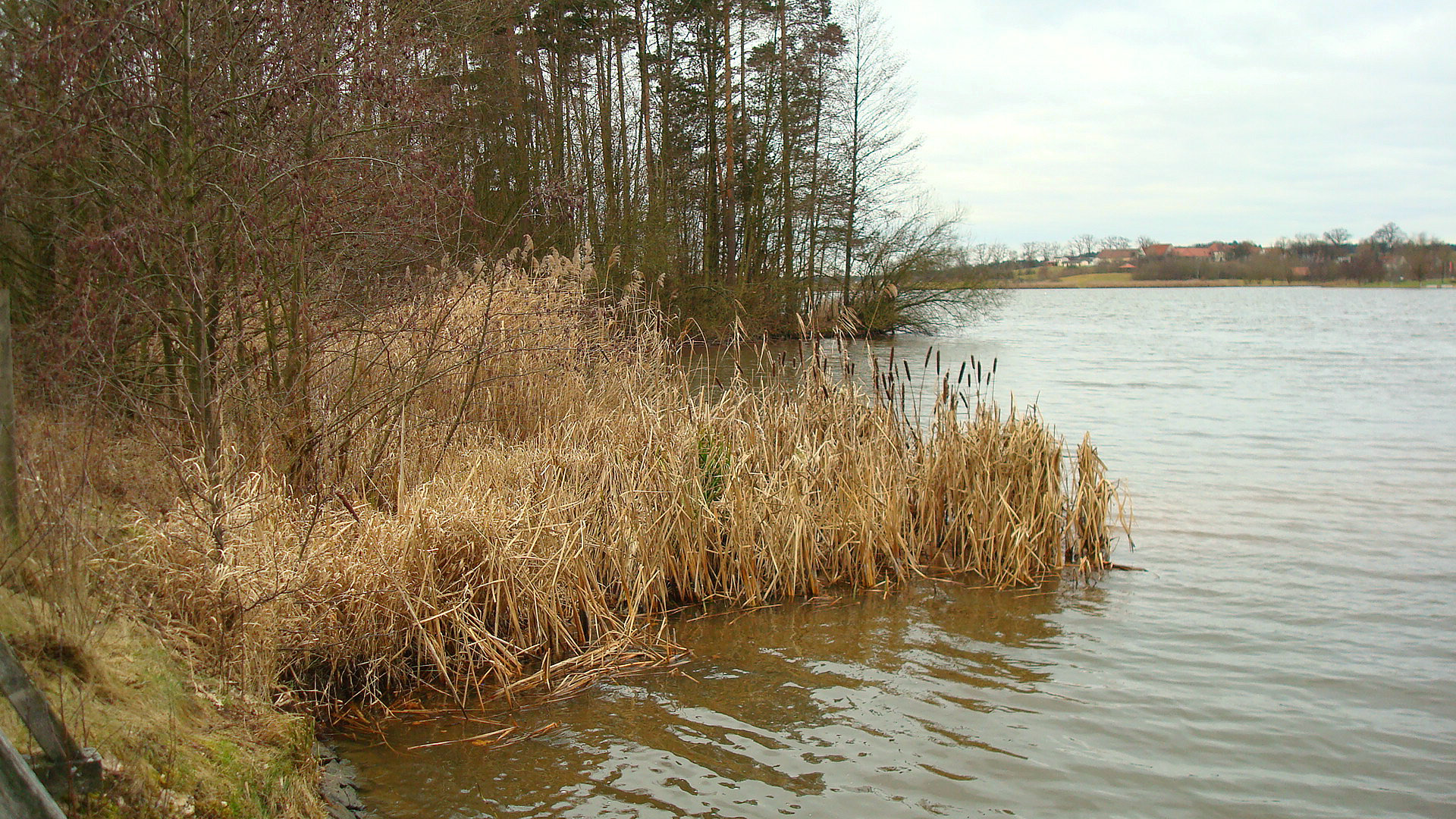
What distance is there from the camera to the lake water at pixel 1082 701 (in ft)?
11.8

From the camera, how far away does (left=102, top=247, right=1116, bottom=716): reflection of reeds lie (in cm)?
402

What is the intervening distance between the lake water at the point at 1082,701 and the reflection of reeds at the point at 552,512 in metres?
0.36

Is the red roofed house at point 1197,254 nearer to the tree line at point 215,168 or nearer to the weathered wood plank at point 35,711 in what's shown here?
the tree line at point 215,168

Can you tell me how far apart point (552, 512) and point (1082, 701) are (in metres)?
2.76

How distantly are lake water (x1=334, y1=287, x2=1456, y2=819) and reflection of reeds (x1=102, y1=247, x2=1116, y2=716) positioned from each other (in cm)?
36

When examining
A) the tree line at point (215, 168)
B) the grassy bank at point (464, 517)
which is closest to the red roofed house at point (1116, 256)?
the tree line at point (215, 168)

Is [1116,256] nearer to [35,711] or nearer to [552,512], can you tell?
[552,512]

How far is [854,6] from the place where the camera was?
26000 mm

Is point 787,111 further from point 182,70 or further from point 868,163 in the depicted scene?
point 182,70

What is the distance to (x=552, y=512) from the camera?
493 cm

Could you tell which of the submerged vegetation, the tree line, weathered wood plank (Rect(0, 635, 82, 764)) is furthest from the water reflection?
the tree line

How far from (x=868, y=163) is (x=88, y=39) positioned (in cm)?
2323

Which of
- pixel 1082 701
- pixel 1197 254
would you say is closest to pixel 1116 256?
pixel 1197 254

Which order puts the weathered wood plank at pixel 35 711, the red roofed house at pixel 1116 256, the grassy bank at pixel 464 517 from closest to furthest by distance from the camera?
the weathered wood plank at pixel 35 711 < the grassy bank at pixel 464 517 < the red roofed house at pixel 1116 256
